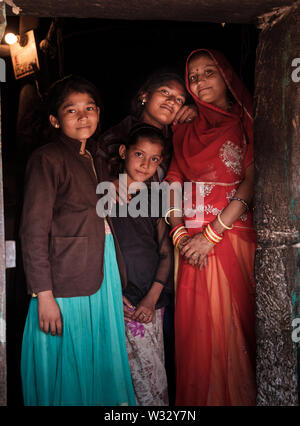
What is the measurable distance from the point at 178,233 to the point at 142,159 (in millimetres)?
554

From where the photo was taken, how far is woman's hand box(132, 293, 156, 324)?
2.86m

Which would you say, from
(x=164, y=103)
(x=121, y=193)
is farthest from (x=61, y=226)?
(x=164, y=103)

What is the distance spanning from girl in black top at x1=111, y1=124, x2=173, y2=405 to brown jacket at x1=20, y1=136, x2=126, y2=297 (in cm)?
26

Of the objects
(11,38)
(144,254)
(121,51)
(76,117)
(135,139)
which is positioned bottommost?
(144,254)

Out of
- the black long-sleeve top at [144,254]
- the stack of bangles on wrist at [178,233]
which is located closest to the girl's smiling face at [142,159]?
the black long-sleeve top at [144,254]

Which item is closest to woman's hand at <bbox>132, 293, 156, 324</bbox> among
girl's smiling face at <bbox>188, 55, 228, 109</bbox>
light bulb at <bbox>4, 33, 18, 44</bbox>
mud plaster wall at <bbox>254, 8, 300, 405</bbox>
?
mud plaster wall at <bbox>254, 8, 300, 405</bbox>

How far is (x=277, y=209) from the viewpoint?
7.59 feet

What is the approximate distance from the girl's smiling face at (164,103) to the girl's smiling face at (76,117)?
0.48 meters

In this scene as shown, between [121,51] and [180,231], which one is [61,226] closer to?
[180,231]

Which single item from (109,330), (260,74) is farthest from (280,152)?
(109,330)

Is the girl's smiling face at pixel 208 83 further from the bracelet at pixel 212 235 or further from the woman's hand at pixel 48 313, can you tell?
the woman's hand at pixel 48 313

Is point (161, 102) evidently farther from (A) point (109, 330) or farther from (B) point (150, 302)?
(A) point (109, 330)
